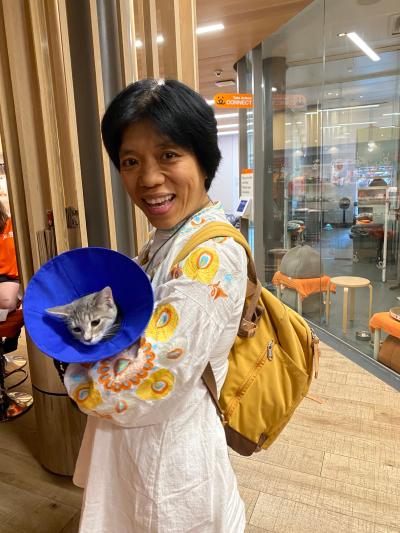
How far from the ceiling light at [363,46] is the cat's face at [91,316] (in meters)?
3.64

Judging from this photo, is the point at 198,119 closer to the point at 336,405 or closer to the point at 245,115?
the point at 336,405

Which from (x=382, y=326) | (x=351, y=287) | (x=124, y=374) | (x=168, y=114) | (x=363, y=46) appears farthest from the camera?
(x=351, y=287)

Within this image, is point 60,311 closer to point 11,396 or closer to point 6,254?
point 11,396

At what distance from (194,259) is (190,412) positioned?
330 mm

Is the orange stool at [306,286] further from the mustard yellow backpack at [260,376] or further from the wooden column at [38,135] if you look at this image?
the mustard yellow backpack at [260,376]

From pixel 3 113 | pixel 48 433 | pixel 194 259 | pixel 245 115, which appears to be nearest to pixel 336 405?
pixel 48 433

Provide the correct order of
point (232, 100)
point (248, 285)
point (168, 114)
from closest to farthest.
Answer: point (168, 114) < point (248, 285) < point (232, 100)

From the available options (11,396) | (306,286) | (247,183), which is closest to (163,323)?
(11,396)

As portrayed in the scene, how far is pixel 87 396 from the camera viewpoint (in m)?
0.70

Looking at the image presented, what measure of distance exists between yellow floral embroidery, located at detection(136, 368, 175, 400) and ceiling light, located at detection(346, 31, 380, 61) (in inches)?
145

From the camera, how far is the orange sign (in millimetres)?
3752

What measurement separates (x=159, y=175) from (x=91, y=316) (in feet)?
1.09

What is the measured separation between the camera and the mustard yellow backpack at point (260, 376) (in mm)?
942

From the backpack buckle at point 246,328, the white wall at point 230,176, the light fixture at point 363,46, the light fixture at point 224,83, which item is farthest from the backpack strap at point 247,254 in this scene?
the white wall at point 230,176
